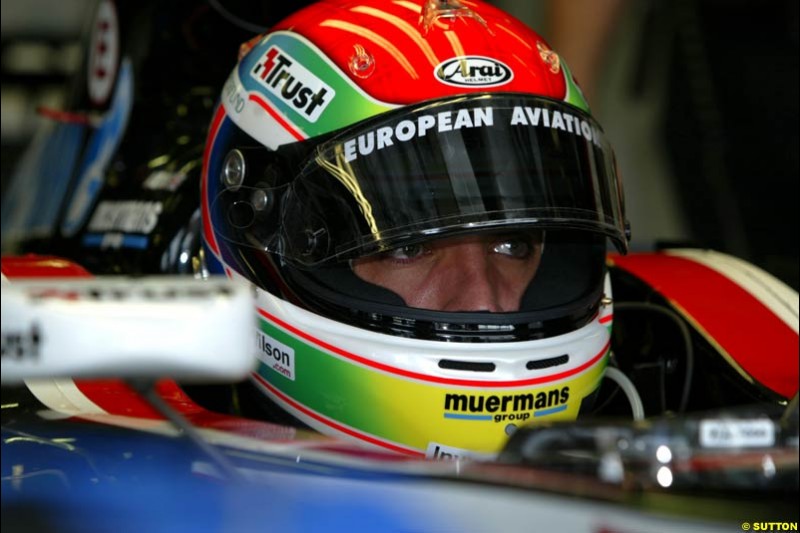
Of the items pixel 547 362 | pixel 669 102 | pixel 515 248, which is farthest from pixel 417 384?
pixel 669 102

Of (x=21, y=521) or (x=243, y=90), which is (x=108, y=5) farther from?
(x=21, y=521)

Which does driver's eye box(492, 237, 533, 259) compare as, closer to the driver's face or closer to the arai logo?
the driver's face

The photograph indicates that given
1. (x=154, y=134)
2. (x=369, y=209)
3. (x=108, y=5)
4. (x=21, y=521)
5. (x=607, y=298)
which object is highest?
(x=108, y=5)

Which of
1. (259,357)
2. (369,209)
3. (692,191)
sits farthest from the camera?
(692,191)

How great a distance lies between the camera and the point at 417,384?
1446 mm

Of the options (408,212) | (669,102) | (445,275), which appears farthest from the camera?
(669,102)

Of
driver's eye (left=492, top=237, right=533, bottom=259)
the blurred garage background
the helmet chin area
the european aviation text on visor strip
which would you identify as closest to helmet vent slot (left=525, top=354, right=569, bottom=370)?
the helmet chin area

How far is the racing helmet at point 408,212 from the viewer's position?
4.75 ft

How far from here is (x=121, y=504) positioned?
94 cm

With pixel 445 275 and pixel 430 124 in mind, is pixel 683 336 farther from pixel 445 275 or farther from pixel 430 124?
pixel 430 124

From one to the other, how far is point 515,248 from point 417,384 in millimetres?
302

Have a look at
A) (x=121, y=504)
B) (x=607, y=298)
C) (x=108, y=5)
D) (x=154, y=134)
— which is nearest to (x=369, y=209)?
(x=607, y=298)

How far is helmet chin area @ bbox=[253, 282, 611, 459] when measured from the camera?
1447mm

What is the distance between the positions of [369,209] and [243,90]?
319 mm
